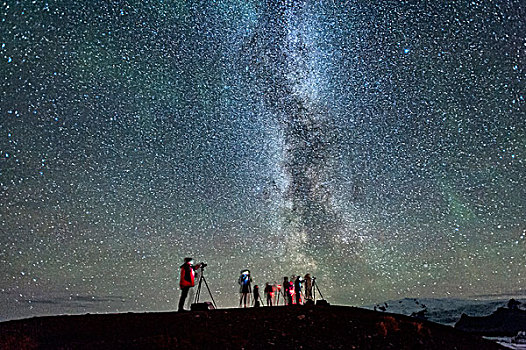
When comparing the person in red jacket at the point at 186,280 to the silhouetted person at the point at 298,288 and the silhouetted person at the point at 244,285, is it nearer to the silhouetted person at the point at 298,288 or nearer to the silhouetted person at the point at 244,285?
the silhouetted person at the point at 244,285

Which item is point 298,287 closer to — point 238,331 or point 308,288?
point 308,288

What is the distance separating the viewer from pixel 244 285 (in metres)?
21.9

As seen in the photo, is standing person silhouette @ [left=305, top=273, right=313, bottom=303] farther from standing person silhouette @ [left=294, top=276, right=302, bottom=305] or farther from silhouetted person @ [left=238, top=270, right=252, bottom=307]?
silhouetted person @ [left=238, top=270, right=252, bottom=307]

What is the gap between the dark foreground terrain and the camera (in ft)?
40.4

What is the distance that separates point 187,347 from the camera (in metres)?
11.7

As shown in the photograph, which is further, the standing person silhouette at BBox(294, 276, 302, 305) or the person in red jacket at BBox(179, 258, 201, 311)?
the standing person silhouette at BBox(294, 276, 302, 305)

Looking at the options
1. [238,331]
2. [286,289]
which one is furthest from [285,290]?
[238,331]

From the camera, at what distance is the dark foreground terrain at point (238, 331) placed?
12.3m

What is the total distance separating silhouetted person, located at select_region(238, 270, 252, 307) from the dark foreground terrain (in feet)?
17.8

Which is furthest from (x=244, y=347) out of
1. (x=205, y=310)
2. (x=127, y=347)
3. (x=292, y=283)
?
(x=292, y=283)

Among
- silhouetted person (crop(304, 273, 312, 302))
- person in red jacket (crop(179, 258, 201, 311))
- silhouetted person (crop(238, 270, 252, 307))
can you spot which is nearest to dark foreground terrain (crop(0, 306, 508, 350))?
person in red jacket (crop(179, 258, 201, 311))

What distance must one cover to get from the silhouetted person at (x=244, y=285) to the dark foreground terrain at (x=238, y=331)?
5428 millimetres

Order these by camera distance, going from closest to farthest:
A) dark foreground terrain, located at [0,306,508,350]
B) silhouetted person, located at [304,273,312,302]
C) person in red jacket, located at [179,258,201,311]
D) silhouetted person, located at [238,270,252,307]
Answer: dark foreground terrain, located at [0,306,508,350], person in red jacket, located at [179,258,201,311], silhouetted person, located at [238,270,252,307], silhouetted person, located at [304,273,312,302]

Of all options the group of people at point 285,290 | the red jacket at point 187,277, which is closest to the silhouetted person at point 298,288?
the group of people at point 285,290
